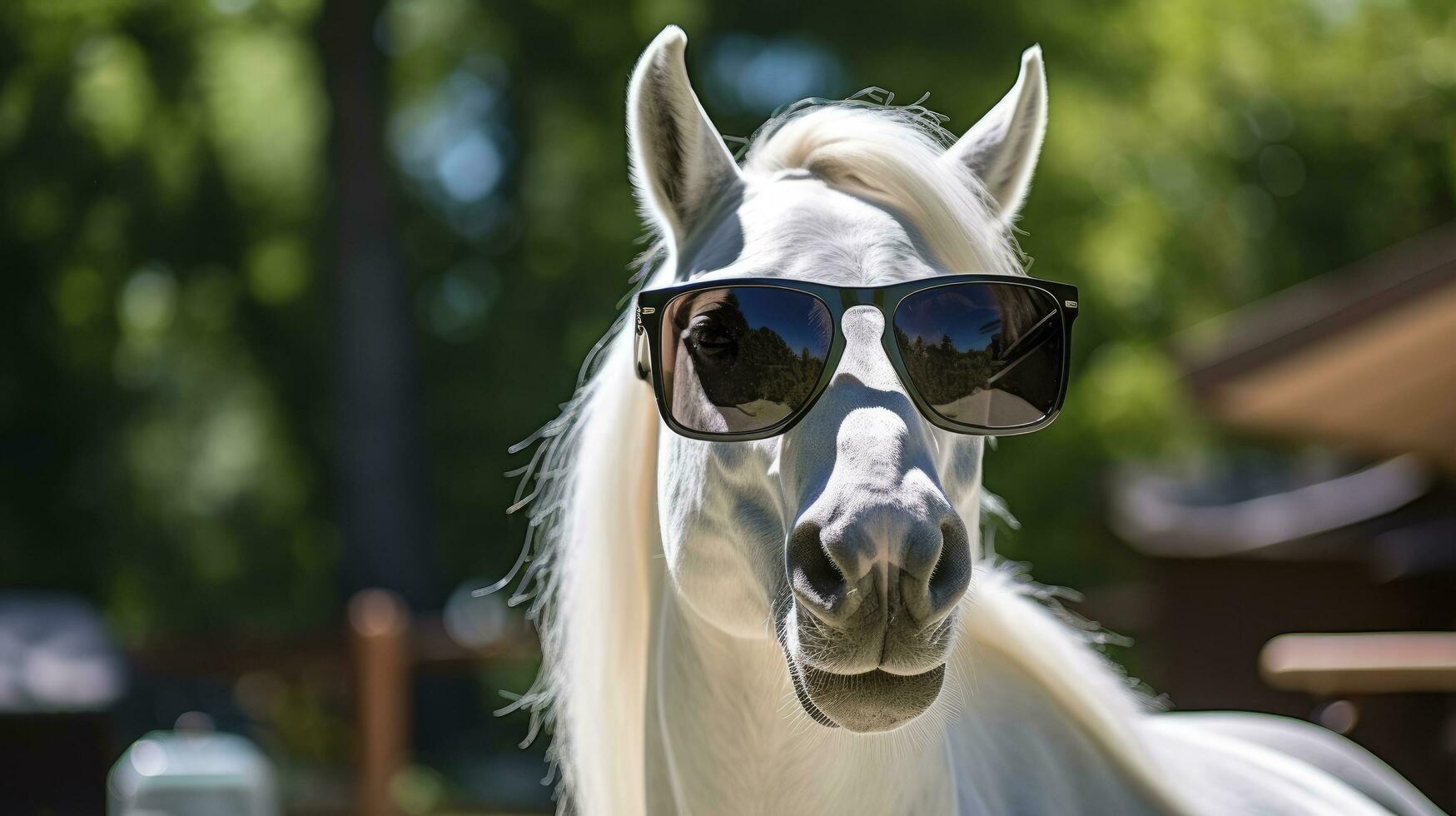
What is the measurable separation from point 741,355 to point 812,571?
31 centimetres

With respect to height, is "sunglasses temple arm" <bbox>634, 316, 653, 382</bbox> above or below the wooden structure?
above

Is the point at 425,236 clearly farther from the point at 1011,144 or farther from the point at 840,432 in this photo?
the point at 840,432

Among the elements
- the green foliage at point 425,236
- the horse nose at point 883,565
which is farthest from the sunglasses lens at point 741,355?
the green foliage at point 425,236

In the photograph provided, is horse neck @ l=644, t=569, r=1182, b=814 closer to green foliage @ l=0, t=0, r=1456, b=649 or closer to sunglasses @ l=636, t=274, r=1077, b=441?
sunglasses @ l=636, t=274, r=1077, b=441

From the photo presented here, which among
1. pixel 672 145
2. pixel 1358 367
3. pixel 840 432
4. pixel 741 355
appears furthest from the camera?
pixel 1358 367

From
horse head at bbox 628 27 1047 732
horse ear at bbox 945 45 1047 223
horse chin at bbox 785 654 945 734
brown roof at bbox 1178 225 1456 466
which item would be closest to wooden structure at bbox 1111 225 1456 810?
brown roof at bbox 1178 225 1456 466

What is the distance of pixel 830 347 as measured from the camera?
4.90 ft

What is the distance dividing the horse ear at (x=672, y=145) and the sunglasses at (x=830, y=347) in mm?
172

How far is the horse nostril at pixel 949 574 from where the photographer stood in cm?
130

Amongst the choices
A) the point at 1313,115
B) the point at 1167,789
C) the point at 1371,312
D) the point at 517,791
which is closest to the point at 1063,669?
the point at 1167,789

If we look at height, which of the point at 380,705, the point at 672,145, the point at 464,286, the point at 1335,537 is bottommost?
the point at 380,705

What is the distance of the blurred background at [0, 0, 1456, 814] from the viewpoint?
1098 cm

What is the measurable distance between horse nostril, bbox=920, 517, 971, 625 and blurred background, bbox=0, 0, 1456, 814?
25.3 feet

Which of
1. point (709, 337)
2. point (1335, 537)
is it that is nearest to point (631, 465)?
point (709, 337)
